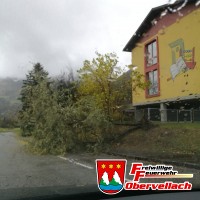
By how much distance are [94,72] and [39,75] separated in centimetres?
525

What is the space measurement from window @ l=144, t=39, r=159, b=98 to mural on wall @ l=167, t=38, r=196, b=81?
7.71ft

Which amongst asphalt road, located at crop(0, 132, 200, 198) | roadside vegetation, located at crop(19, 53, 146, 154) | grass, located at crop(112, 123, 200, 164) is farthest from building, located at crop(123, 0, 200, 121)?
asphalt road, located at crop(0, 132, 200, 198)

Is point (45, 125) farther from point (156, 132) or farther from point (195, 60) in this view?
point (195, 60)

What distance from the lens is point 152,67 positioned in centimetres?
3319

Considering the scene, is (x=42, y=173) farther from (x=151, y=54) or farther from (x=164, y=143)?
(x=151, y=54)

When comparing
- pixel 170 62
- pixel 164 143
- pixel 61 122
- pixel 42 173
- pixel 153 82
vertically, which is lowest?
pixel 42 173

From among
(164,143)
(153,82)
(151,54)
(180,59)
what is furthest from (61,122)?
(151,54)

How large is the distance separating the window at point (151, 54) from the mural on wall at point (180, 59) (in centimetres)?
289

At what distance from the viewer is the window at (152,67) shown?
32469 millimetres

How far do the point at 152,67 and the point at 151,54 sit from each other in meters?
1.23

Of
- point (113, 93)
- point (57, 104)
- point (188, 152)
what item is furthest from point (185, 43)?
point (188, 152)

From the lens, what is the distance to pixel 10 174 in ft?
32.4

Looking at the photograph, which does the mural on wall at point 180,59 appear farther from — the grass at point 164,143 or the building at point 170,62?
the grass at point 164,143

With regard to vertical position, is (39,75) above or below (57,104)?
above
